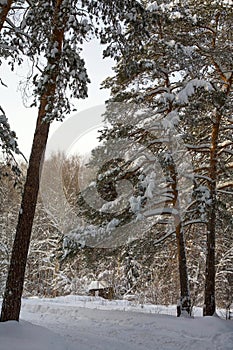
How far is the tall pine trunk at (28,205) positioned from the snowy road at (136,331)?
3.61 ft

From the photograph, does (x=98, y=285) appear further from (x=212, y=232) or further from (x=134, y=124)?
(x=134, y=124)

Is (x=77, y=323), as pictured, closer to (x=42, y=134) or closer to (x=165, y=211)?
(x=165, y=211)

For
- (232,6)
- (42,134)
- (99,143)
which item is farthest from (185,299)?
(232,6)

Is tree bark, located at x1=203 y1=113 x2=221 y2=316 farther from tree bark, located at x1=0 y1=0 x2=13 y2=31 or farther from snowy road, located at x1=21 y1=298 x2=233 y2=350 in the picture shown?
tree bark, located at x1=0 y1=0 x2=13 y2=31

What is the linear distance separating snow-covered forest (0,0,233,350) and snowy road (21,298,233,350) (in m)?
0.26

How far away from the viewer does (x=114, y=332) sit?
6.41 metres

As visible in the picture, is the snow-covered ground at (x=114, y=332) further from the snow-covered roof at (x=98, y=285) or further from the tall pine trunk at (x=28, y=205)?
the snow-covered roof at (x=98, y=285)

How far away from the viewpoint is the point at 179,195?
28.6 feet

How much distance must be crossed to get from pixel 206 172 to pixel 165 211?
235 centimetres

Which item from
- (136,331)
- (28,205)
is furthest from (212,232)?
(28,205)

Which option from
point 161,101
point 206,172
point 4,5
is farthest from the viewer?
point 206,172

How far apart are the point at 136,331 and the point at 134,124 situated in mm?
4716

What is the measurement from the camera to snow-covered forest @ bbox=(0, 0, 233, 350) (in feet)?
20.4

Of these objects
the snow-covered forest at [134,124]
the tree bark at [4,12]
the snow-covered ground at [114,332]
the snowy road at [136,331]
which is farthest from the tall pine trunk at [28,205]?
the snowy road at [136,331]
